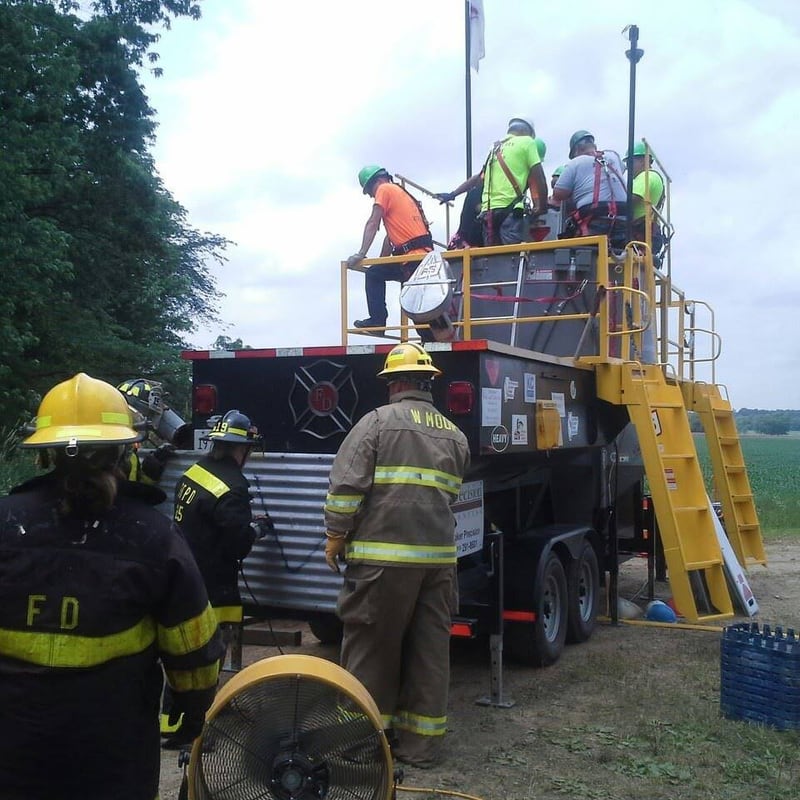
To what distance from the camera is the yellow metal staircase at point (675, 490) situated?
7086 mm

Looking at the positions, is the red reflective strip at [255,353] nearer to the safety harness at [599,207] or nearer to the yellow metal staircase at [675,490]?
the yellow metal staircase at [675,490]

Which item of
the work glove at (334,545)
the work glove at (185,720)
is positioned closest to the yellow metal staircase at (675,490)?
the work glove at (334,545)

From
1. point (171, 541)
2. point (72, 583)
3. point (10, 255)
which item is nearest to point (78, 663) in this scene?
point (72, 583)

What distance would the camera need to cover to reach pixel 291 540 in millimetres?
5477

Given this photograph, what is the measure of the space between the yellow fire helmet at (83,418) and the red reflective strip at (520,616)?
4.23m

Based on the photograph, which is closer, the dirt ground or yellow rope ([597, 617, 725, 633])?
the dirt ground

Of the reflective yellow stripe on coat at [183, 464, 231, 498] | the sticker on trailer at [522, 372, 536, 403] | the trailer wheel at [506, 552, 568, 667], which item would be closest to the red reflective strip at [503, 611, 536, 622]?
the trailer wheel at [506, 552, 568, 667]

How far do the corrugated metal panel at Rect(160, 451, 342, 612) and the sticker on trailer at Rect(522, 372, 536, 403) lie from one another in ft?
4.47

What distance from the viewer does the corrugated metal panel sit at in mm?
5391

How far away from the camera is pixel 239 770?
3377mm

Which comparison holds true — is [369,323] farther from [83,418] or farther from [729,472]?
[83,418]

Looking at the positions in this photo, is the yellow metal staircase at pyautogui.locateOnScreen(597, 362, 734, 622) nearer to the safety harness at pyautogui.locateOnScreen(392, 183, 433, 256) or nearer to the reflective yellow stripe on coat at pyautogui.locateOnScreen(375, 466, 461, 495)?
the safety harness at pyautogui.locateOnScreen(392, 183, 433, 256)

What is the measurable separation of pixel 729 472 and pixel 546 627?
3.76m

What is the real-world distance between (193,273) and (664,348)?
21.1m
